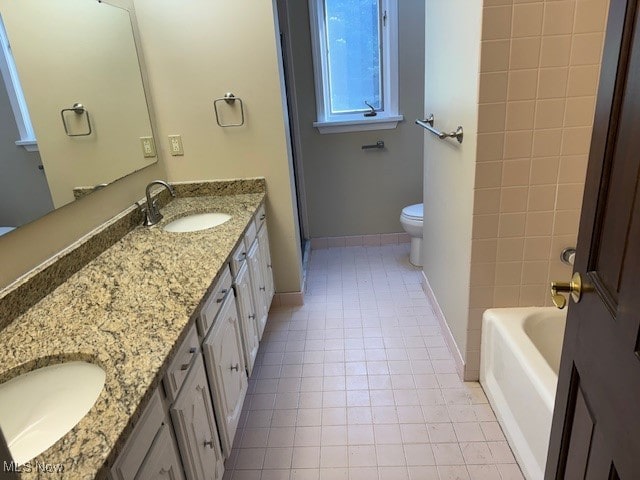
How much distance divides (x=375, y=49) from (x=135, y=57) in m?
1.85

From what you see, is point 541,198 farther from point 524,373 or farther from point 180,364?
point 180,364

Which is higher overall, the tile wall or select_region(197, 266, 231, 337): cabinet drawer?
the tile wall

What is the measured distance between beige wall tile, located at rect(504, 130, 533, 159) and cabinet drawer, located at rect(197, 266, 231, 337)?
1166mm

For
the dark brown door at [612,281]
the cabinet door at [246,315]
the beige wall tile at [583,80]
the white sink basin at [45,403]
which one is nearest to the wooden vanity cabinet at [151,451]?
the white sink basin at [45,403]

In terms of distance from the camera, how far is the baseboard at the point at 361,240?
3.81 m

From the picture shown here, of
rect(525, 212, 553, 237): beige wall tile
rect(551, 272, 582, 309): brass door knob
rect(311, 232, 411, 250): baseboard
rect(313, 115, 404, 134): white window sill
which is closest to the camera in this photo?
rect(551, 272, 582, 309): brass door knob

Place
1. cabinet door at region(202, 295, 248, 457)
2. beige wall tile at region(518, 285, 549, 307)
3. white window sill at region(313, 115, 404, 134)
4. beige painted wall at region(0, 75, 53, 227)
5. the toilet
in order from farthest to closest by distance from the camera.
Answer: white window sill at region(313, 115, 404, 134) → the toilet → beige wall tile at region(518, 285, 549, 307) → cabinet door at region(202, 295, 248, 457) → beige painted wall at region(0, 75, 53, 227)

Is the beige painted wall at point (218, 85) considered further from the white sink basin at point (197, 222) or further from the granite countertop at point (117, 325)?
the granite countertop at point (117, 325)

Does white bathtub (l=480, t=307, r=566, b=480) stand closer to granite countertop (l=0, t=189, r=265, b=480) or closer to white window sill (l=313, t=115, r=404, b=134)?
granite countertop (l=0, t=189, r=265, b=480)

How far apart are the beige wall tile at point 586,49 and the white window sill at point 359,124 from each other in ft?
6.25

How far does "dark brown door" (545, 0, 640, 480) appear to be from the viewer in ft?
2.25

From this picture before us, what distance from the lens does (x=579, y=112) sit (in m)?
1.61

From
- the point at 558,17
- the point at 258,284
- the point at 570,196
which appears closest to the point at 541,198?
the point at 570,196

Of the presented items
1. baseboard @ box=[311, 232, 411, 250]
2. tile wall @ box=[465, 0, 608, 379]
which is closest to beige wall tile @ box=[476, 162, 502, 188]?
tile wall @ box=[465, 0, 608, 379]
